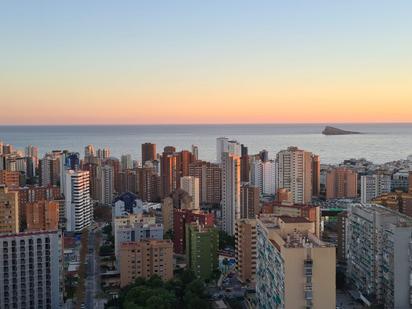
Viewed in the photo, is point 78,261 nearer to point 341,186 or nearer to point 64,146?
point 341,186

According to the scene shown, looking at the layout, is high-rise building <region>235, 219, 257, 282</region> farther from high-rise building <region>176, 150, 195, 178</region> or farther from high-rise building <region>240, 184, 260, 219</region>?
high-rise building <region>176, 150, 195, 178</region>

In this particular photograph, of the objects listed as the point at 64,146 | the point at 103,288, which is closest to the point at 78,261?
the point at 103,288

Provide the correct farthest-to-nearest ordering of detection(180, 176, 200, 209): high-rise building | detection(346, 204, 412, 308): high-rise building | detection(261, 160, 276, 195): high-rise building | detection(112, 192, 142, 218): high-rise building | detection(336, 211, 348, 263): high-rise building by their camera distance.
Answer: detection(261, 160, 276, 195): high-rise building
detection(180, 176, 200, 209): high-rise building
detection(112, 192, 142, 218): high-rise building
detection(336, 211, 348, 263): high-rise building
detection(346, 204, 412, 308): high-rise building

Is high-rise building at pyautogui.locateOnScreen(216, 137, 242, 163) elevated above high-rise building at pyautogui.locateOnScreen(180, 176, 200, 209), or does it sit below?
above

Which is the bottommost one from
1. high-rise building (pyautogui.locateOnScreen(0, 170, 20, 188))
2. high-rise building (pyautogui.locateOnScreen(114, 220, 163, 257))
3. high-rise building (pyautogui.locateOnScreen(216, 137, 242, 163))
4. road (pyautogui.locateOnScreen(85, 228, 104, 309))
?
road (pyautogui.locateOnScreen(85, 228, 104, 309))

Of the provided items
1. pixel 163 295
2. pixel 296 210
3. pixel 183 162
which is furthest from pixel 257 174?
pixel 163 295

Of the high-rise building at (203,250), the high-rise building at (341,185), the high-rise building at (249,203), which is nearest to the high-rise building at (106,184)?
the high-rise building at (249,203)

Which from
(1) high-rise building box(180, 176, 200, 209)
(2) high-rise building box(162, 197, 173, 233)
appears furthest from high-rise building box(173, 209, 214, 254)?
(1) high-rise building box(180, 176, 200, 209)
